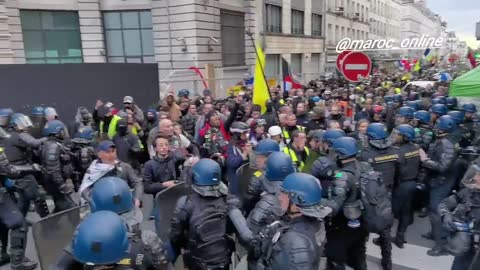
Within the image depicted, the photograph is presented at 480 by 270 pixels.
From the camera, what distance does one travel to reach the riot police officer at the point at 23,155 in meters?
5.12

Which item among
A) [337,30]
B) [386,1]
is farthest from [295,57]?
[386,1]

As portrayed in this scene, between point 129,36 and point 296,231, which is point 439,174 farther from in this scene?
point 129,36

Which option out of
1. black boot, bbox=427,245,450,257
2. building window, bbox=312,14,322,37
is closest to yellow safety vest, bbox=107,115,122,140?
black boot, bbox=427,245,450,257

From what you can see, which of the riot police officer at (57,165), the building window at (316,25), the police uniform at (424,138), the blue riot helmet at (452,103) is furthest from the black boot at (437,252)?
the building window at (316,25)

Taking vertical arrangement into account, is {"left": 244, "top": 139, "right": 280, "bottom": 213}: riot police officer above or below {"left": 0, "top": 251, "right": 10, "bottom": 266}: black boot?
above

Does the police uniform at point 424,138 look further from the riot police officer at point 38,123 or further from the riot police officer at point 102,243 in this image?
the riot police officer at point 38,123

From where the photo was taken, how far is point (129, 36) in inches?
744

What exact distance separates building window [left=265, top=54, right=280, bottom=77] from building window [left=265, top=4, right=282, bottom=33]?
1728 mm

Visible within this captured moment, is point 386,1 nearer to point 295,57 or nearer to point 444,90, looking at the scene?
point 295,57

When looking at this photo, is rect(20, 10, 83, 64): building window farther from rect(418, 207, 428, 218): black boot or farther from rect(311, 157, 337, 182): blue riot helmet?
rect(311, 157, 337, 182): blue riot helmet

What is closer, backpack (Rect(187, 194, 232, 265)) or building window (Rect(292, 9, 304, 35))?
backpack (Rect(187, 194, 232, 265))

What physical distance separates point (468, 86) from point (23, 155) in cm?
717

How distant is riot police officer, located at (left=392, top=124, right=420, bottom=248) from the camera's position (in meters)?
5.00

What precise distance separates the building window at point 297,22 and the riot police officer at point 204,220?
2834 cm
